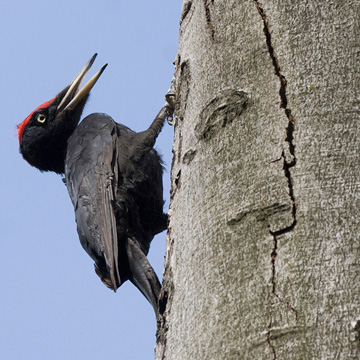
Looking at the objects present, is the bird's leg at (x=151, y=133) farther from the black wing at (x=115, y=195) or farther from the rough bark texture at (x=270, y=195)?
the rough bark texture at (x=270, y=195)

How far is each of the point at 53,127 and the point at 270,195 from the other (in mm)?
4049

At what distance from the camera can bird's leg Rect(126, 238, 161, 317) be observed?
11.5 feet

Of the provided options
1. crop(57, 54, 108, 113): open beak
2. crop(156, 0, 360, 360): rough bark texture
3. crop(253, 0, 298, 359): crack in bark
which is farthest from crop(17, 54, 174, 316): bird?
crop(253, 0, 298, 359): crack in bark

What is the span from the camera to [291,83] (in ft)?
5.91

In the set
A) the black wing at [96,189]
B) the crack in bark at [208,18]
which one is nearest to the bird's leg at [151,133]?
the black wing at [96,189]

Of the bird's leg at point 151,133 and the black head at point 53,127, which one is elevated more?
the black head at point 53,127

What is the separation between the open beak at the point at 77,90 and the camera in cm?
534

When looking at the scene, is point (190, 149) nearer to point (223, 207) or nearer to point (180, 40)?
point (223, 207)

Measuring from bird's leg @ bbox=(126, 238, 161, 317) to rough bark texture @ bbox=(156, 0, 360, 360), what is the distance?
145 centimetres

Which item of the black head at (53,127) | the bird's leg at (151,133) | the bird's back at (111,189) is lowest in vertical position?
the bird's back at (111,189)

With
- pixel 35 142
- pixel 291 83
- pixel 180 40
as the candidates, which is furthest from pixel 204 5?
pixel 35 142

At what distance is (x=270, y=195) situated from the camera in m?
1.64

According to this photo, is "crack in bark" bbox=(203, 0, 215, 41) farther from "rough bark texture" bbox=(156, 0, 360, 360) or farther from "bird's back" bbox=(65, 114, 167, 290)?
"bird's back" bbox=(65, 114, 167, 290)

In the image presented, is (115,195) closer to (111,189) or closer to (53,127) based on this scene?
(111,189)
